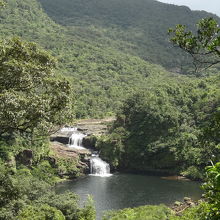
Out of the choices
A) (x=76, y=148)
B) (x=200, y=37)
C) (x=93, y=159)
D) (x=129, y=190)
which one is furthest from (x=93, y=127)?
(x=200, y=37)

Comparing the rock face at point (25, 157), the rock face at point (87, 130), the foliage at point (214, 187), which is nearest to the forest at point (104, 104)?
the foliage at point (214, 187)

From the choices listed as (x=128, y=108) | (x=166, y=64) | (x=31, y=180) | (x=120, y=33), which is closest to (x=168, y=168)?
(x=128, y=108)

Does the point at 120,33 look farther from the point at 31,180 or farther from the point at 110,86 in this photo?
the point at 31,180

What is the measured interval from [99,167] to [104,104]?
4138cm

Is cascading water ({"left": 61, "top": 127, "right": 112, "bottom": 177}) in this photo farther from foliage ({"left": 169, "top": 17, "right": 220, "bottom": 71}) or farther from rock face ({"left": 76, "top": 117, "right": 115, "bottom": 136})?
foliage ({"left": 169, "top": 17, "right": 220, "bottom": 71})

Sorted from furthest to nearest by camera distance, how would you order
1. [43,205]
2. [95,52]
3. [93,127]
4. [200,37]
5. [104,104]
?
[95,52]
[104,104]
[93,127]
[43,205]
[200,37]

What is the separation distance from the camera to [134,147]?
69062 millimetres

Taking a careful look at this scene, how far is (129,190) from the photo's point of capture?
50688mm

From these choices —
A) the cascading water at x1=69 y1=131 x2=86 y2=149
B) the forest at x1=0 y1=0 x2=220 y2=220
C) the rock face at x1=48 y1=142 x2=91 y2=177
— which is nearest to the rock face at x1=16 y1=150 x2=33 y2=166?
the forest at x1=0 y1=0 x2=220 y2=220

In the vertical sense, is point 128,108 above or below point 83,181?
above

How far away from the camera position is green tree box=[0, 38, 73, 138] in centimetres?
1388

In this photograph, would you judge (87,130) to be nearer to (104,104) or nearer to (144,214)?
(104,104)

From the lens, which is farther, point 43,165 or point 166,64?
point 166,64

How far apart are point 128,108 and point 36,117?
2290 inches
